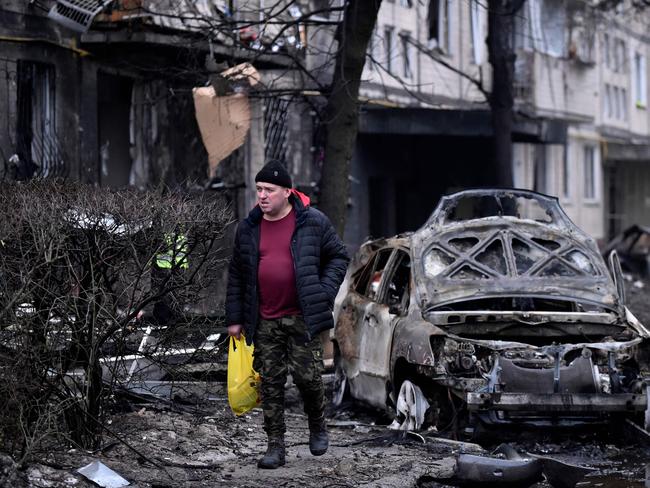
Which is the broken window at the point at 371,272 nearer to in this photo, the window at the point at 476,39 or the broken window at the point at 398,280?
the broken window at the point at 398,280

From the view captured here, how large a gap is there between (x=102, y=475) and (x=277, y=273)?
168 cm

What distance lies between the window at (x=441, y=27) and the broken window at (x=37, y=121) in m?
14.6

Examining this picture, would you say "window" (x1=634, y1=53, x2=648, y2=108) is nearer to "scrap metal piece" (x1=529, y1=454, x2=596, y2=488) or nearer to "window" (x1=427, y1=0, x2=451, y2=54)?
"window" (x1=427, y1=0, x2=451, y2=54)

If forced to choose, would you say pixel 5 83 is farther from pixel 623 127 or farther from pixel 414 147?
→ pixel 623 127

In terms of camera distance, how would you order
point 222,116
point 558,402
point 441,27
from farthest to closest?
Result: point 441,27, point 222,116, point 558,402

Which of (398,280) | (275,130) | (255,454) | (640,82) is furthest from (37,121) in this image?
(640,82)

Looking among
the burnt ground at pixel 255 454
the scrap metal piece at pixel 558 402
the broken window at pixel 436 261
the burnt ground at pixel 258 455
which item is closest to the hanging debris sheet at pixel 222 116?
the broken window at pixel 436 261

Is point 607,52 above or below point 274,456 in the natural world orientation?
above

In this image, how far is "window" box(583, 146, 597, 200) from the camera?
1597 inches

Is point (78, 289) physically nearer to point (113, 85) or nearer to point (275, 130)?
point (113, 85)

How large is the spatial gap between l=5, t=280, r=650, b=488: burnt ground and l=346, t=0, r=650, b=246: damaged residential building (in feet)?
41.7

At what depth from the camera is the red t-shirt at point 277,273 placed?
8.36 meters

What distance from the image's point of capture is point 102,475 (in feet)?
24.8

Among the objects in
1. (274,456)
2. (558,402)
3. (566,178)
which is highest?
(566,178)
